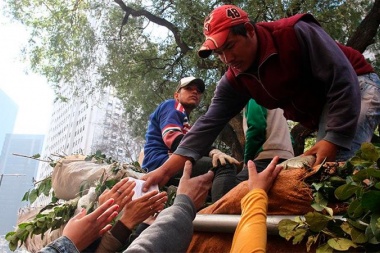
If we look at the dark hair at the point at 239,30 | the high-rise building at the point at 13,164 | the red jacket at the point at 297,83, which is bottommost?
the high-rise building at the point at 13,164

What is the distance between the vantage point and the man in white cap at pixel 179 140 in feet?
9.10

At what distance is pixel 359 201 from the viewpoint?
132cm

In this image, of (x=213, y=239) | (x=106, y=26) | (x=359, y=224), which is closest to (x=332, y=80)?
(x=359, y=224)

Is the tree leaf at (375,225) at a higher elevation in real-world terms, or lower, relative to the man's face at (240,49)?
lower

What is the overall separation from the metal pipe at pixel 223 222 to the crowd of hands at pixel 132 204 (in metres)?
0.10

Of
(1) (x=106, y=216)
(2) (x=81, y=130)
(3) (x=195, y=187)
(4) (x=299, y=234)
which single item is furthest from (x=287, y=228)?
(2) (x=81, y=130)

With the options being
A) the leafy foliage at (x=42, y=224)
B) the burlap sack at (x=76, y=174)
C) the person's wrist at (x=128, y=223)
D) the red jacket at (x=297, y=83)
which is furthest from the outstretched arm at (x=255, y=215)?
the leafy foliage at (x=42, y=224)

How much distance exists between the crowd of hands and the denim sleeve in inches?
2.3

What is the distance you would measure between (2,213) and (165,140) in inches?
4134

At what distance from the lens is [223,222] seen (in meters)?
1.70

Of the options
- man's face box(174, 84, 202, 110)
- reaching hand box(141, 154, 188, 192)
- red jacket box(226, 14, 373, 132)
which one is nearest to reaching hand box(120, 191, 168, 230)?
reaching hand box(141, 154, 188, 192)

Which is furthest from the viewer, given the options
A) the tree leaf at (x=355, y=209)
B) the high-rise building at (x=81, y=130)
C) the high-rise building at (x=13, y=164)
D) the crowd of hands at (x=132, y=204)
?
the high-rise building at (x=13, y=164)

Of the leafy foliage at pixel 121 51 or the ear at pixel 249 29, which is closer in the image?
the ear at pixel 249 29

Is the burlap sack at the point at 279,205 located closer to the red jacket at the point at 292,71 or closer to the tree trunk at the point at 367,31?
the red jacket at the point at 292,71
